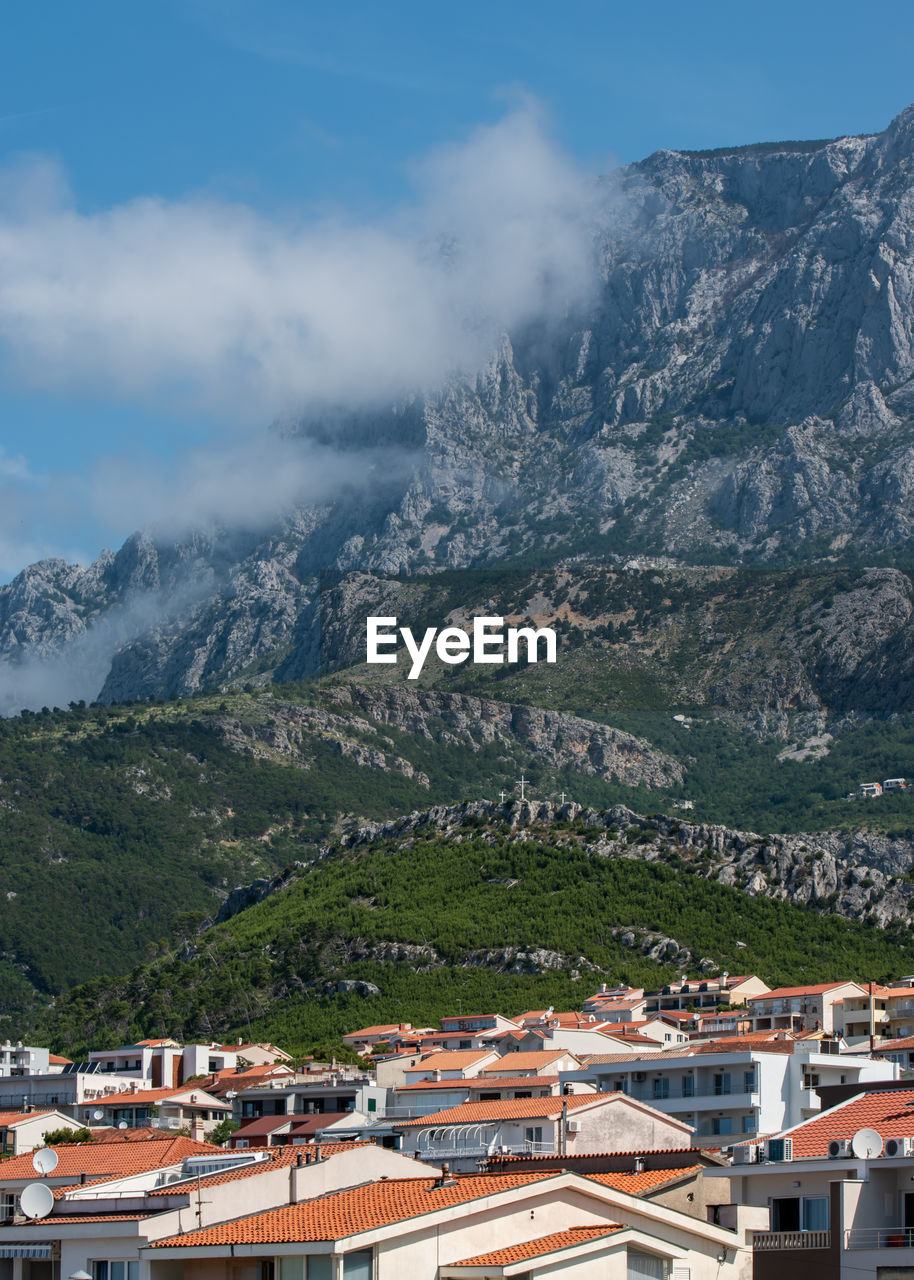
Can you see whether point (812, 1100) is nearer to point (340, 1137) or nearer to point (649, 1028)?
point (340, 1137)

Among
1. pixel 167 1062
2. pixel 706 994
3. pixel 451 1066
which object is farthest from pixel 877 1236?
pixel 167 1062

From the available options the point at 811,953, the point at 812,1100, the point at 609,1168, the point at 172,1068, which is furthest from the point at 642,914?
the point at 609,1168

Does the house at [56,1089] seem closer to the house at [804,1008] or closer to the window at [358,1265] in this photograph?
the house at [804,1008]

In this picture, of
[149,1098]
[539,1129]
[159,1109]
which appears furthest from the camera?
[149,1098]

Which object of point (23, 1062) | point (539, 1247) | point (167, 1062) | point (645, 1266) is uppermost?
point (539, 1247)

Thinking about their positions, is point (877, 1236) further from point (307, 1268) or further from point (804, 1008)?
point (804, 1008)

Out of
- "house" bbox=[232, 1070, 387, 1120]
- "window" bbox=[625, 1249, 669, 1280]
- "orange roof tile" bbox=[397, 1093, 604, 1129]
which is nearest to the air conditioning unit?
"window" bbox=[625, 1249, 669, 1280]
